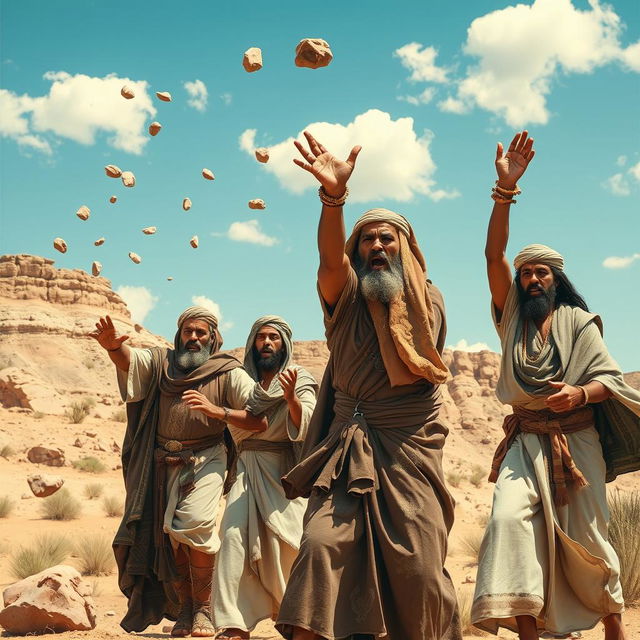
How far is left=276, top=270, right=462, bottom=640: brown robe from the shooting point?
396 centimetres

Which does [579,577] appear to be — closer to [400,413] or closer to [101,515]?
[400,413]

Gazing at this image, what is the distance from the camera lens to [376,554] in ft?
13.5

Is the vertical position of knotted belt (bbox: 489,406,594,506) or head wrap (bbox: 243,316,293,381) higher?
head wrap (bbox: 243,316,293,381)

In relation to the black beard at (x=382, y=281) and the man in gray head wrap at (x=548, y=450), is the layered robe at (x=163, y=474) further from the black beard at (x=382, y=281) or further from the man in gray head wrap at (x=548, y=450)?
the black beard at (x=382, y=281)

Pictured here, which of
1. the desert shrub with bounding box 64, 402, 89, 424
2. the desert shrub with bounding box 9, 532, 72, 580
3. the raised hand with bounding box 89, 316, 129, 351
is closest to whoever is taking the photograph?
the raised hand with bounding box 89, 316, 129, 351

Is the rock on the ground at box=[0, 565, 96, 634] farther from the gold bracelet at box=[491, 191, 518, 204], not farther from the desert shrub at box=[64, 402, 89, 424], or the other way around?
the desert shrub at box=[64, 402, 89, 424]

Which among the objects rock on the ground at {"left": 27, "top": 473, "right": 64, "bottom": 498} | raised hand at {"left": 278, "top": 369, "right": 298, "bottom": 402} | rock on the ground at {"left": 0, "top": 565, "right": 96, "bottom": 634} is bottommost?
rock on the ground at {"left": 0, "top": 565, "right": 96, "bottom": 634}

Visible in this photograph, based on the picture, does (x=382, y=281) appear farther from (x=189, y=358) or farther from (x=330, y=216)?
(x=189, y=358)

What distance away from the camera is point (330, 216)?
4.26m

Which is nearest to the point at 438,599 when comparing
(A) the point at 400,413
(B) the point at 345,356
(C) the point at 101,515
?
(A) the point at 400,413

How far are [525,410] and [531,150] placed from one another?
1656 millimetres

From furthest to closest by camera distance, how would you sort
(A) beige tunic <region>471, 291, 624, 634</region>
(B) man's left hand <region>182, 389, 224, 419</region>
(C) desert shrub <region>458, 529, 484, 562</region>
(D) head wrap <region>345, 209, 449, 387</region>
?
1. (C) desert shrub <region>458, 529, 484, 562</region>
2. (B) man's left hand <region>182, 389, 224, 419</region>
3. (A) beige tunic <region>471, 291, 624, 634</region>
4. (D) head wrap <region>345, 209, 449, 387</region>

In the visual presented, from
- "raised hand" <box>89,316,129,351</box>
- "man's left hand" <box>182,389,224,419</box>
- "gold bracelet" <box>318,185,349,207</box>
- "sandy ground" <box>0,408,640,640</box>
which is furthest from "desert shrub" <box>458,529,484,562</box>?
"gold bracelet" <box>318,185,349,207</box>

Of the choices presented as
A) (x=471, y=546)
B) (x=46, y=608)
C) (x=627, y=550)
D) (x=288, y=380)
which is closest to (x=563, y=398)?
(x=288, y=380)
